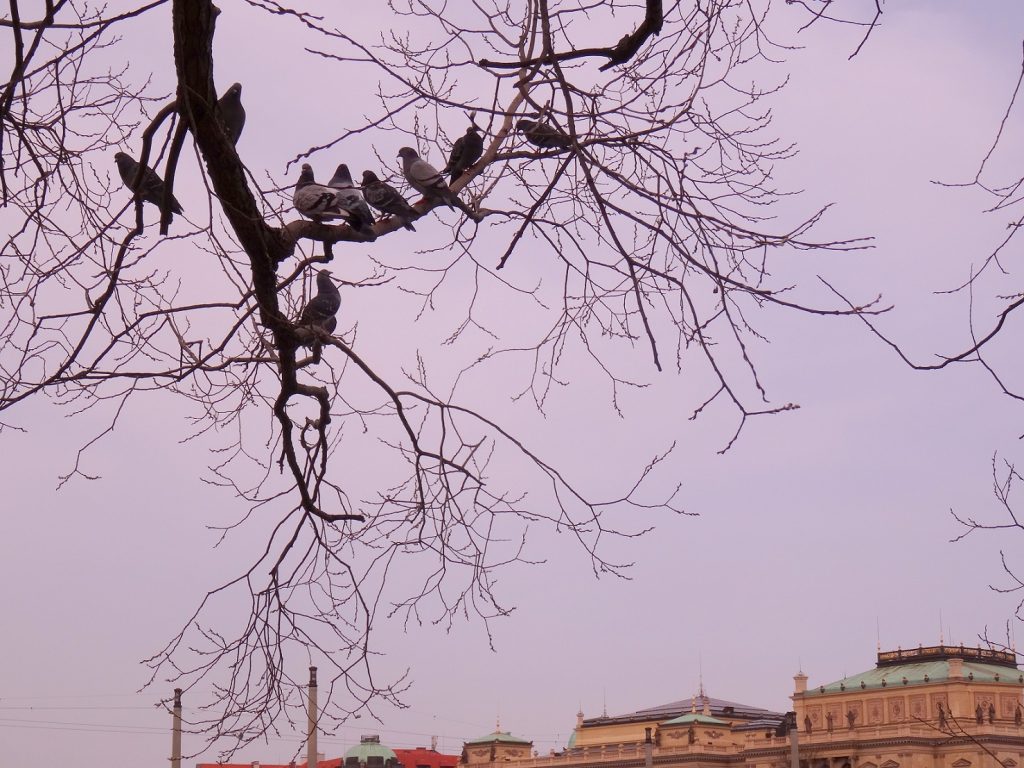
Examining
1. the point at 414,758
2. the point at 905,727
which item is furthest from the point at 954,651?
the point at 414,758

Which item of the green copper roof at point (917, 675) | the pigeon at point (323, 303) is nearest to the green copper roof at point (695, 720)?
the green copper roof at point (917, 675)

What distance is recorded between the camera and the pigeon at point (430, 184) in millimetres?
4867

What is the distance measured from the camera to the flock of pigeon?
4.60 metres

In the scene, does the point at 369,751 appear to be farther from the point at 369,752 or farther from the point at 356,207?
Result: the point at 356,207

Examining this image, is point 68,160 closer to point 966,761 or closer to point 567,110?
point 567,110

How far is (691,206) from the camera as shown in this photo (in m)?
4.25

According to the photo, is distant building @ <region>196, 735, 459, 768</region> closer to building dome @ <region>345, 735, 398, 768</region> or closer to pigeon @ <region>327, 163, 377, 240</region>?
building dome @ <region>345, 735, 398, 768</region>

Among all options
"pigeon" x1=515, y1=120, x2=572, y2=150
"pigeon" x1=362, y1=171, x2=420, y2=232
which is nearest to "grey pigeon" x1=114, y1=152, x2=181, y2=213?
"pigeon" x1=362, y1=171, x2=420, y2=232

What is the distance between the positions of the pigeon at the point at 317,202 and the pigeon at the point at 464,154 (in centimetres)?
50

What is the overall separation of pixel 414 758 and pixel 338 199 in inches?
2995

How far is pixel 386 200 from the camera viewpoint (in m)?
4.86

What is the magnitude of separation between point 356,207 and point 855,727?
61344 millimetres

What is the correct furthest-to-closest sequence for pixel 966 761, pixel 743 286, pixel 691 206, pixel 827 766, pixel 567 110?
pixel 827 766, pixel 966 761, pixel 691 206, pixel 743 286, pixel 567 110

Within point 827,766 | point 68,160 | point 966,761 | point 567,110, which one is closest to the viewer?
point 567,110
